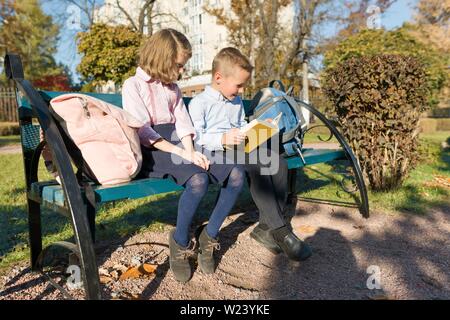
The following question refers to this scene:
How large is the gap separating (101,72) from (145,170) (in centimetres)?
1191

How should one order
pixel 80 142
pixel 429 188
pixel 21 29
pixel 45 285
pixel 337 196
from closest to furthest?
pixel 80 142, pixel 45 285, pixel 337 196, pixel 429 188, pixel 21 29

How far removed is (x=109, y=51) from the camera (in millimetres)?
12688

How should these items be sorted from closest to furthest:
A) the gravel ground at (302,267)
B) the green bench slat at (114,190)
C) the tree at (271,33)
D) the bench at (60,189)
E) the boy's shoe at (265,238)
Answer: the bench at (60,189)
the green bench slat at (114,190)
the gravel ground at (302,267)
the boy's shoe at (265,238)
the tree at (271,33)

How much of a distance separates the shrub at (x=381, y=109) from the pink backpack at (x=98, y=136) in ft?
7.71

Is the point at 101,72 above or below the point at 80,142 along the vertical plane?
above

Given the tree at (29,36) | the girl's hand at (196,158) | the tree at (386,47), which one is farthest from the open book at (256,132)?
the tree at (29,36)

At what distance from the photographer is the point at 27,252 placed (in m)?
2.49

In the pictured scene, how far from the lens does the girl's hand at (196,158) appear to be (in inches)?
82.8

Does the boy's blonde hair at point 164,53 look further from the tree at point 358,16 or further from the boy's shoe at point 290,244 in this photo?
the tree at point 358,16

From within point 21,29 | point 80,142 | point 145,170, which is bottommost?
point 145,170

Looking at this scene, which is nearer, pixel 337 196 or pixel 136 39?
pixel 337 196

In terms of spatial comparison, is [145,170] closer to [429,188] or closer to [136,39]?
[429,188]

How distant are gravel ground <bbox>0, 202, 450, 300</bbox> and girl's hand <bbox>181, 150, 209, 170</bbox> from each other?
60 centimetres

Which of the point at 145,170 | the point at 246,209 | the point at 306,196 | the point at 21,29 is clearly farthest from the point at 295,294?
the point at 21,29
